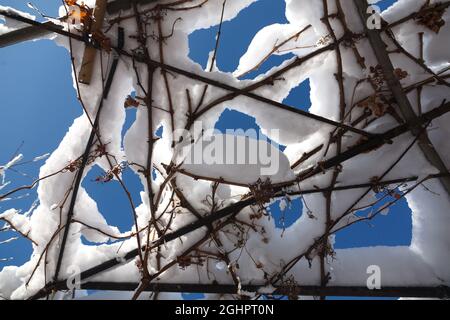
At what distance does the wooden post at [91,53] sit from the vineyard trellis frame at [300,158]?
5cm

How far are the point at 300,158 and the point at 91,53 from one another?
4.55 feet

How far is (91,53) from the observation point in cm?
174

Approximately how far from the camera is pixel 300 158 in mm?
2035

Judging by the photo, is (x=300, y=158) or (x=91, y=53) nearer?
(x=91, y=53)

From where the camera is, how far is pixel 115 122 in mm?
1864

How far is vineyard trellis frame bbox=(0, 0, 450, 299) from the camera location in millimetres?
1713

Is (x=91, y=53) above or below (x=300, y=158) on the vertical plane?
above

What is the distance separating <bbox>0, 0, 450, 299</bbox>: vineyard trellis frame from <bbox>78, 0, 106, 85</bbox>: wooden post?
5cm

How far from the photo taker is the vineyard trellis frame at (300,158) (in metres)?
1.71

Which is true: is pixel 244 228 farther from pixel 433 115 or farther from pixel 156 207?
pixel 433 115

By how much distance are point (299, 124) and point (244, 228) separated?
76cm

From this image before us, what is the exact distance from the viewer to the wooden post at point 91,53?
65.0 inches

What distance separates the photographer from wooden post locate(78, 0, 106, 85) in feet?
5.42
